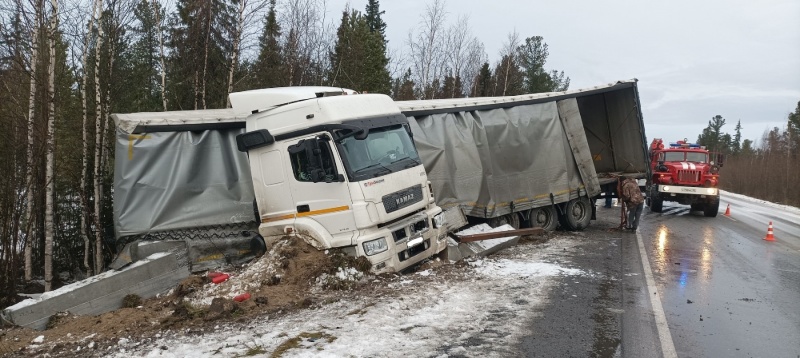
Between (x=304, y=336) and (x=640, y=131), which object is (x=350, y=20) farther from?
(x=304, y=336)

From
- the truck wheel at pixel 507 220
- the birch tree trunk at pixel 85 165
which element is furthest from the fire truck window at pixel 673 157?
the birch tree trunk at pixel 85 165

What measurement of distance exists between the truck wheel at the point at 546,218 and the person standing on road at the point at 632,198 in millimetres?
1886

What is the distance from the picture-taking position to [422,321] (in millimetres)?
5844

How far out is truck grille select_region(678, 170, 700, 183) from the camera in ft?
58.5

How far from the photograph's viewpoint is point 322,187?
7559 millimetres

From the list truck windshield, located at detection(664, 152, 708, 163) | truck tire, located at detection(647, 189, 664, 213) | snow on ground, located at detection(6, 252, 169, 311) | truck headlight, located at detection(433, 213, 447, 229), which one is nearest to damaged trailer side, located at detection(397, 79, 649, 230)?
truck headlight, located at detection(433, 213, 447, 229)

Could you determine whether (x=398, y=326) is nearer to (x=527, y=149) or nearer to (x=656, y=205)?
(x=527, y=149)

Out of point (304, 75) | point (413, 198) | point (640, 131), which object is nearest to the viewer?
point (413, 198)

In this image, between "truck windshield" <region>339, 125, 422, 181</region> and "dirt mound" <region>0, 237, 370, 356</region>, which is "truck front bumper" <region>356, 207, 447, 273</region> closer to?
"dirt mound" <region>0, 237, 370, 356</region>

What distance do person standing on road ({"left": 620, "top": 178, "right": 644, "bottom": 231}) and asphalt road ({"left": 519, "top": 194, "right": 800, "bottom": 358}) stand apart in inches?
37.9

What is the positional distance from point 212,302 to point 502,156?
24.7ft

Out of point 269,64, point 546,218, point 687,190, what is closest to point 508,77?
point 269,64

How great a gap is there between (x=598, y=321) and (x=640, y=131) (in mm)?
9223

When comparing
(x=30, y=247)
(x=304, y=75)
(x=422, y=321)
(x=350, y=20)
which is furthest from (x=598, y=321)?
(x=350, y=20)
